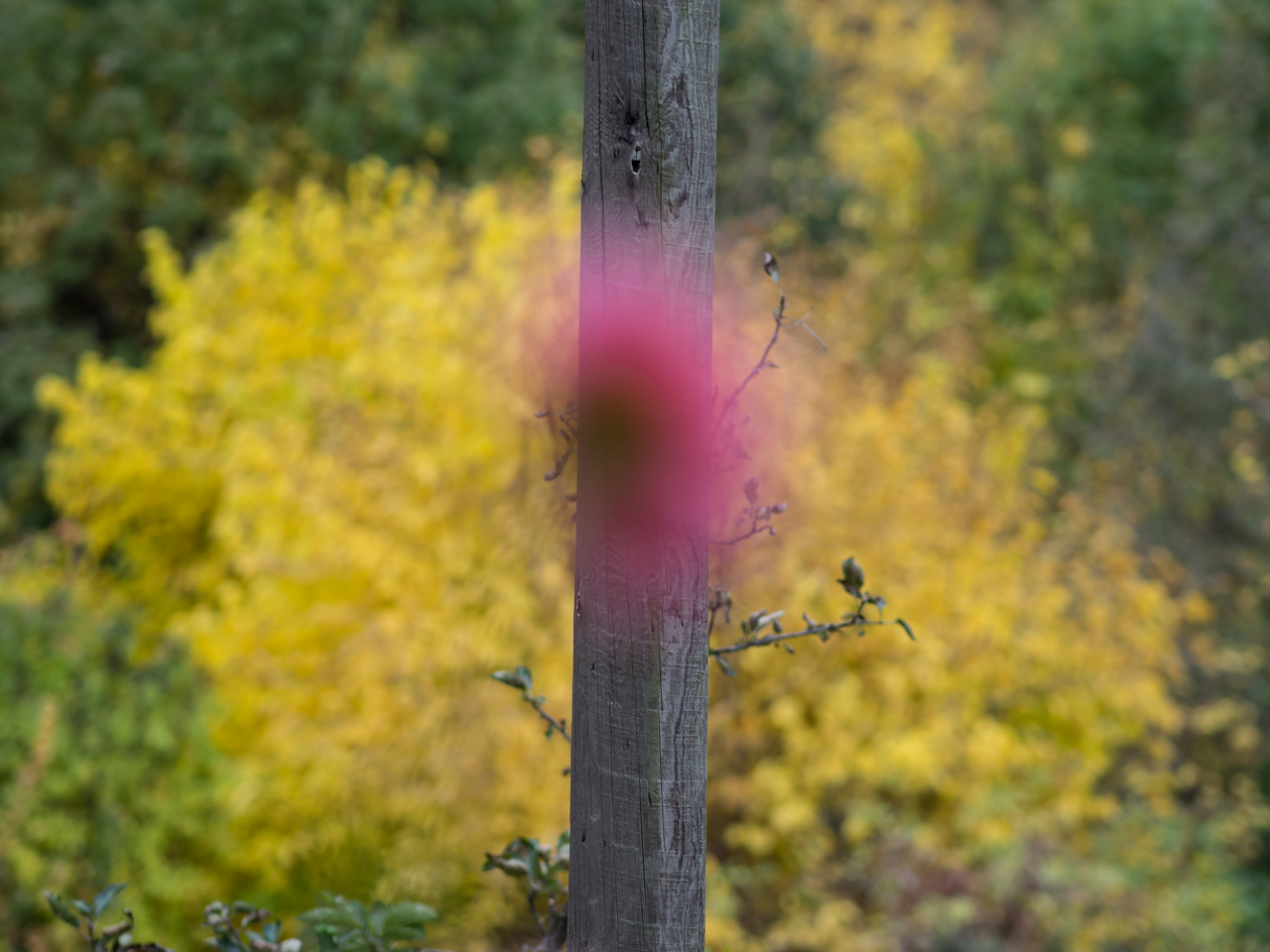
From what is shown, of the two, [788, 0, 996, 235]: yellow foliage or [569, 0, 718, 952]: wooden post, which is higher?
[788, 0, 996, 235]: yellow foliage

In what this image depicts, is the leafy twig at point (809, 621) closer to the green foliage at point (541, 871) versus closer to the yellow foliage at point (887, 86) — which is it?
the green foliage at point (541, 871)

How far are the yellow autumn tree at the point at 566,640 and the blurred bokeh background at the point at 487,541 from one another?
20 mm

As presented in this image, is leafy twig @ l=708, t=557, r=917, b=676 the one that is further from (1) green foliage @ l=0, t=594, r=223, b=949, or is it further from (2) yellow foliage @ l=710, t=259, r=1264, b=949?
(1) green foliage @ l=0, t=594, r=223, b=949

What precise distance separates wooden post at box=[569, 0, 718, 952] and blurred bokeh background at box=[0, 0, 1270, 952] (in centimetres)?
38

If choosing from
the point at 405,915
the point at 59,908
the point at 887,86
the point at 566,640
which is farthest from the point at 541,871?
the point at 887,86

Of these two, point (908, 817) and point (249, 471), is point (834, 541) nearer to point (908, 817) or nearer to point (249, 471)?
point (908, 817)

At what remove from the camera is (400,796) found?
3170 mm

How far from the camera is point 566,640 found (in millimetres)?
3516

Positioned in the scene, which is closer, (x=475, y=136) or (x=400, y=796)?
(x=400, y=796)

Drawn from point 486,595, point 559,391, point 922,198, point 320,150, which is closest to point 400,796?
point 486,595

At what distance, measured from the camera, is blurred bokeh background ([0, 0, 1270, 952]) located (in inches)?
138

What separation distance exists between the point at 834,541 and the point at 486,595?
4.45 ft

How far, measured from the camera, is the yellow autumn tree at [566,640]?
135 inches

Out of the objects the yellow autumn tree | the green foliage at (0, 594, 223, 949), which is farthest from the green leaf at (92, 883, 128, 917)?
the green foliage at (0, 594, 223, 949)
